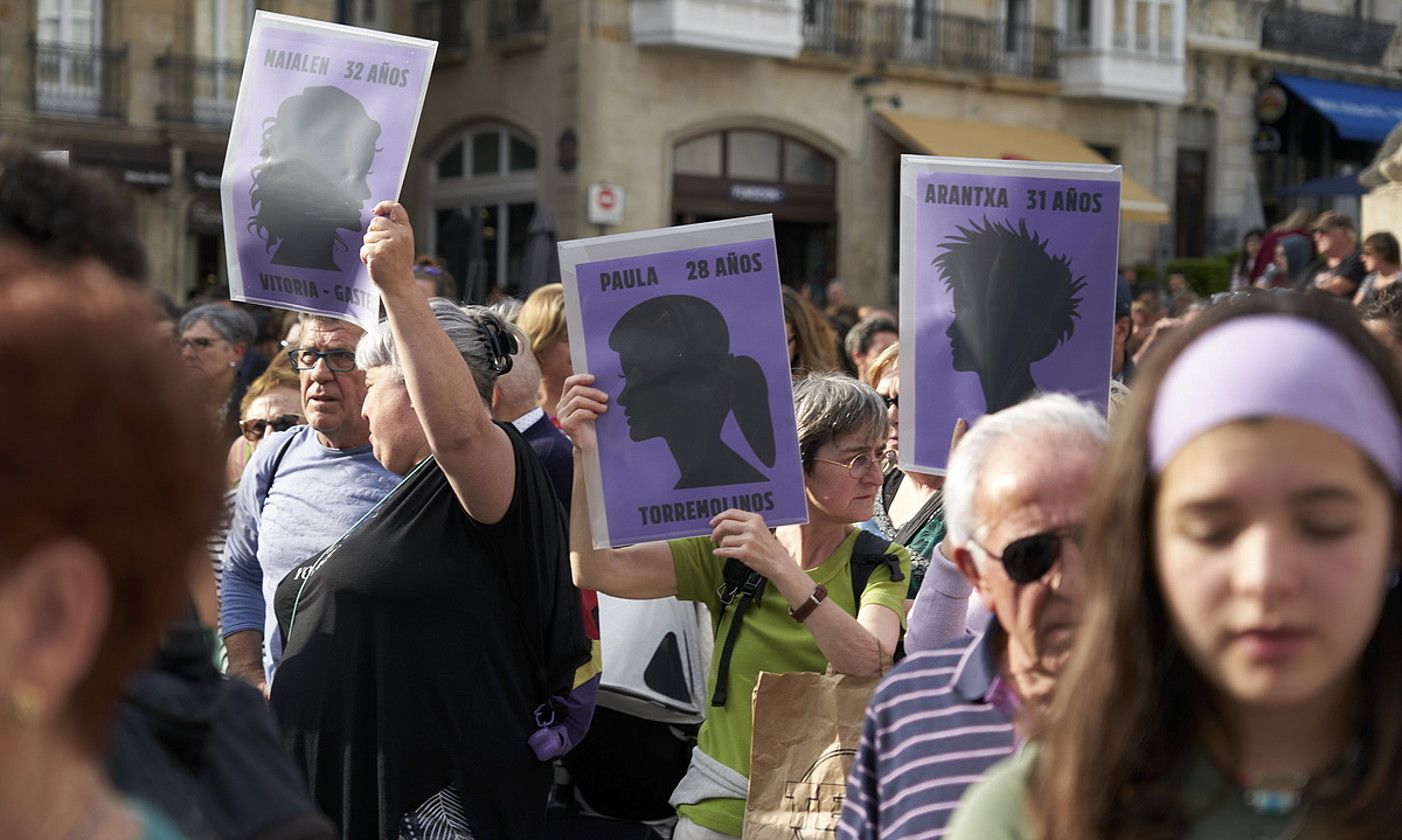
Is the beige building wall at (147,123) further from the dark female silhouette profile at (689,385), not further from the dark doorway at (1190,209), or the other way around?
the dark female silhouette profile at (689,385)

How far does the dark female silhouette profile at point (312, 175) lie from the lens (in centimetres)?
390

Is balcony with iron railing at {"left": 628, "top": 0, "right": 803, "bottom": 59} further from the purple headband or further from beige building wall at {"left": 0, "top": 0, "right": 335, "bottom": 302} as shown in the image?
the purple headband

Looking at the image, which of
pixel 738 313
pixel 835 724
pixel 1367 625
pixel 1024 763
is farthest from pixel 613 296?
pixel 1367 625

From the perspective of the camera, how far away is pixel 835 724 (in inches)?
125

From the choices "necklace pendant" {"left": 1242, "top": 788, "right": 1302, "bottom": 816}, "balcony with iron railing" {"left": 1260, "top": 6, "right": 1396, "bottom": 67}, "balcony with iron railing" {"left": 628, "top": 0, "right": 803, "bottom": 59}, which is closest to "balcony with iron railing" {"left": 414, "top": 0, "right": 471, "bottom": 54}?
"balcony with iron railing" {"left": 628, "top": 0, "right": 803, "bottom": 59}

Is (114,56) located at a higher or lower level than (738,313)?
higher

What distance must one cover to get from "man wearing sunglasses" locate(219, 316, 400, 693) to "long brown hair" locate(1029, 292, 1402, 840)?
102 inches

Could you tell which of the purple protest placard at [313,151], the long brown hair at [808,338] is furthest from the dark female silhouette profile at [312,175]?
the long brown hair at [808,338]

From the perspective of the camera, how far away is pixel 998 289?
Answer: 3.66 meters

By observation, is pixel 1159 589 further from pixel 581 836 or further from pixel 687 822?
pixel 581 836

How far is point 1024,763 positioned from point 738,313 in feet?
6.25

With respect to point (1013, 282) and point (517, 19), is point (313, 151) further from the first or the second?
point (517, 19)

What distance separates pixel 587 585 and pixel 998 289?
3.44ft

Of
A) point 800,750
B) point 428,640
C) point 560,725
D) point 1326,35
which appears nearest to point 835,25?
point 1326,35
